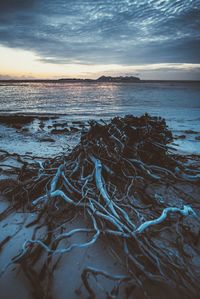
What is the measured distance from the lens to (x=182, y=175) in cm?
362

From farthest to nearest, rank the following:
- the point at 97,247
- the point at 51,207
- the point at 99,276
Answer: the point at 51,207 < the point at 97,247 < the point at 99,276

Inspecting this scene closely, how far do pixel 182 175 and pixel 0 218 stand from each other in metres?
2.93

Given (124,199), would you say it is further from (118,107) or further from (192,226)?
(118,107)

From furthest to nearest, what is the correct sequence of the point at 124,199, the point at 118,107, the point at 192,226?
1. the point at 118,107
2. the point at 124,199
3. the point at 192,226

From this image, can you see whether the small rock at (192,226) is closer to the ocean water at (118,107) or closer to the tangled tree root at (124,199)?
the tangled tree root at (124,199)

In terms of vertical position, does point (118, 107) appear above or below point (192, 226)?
below

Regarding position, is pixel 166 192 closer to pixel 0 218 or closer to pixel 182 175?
pixel 182 175

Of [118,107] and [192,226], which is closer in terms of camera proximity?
[192,226]

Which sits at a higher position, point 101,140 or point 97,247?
point 101,140

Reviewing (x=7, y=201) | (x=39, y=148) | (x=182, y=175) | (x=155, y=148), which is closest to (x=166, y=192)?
(x=182, y=175)

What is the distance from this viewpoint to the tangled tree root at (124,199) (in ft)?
6.08

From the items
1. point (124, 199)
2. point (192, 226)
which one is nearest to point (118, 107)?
point (124, 199)

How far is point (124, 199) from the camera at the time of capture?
9.78 ft

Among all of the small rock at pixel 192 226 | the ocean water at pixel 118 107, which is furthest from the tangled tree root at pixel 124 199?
the ocean water at pixel 118 107
